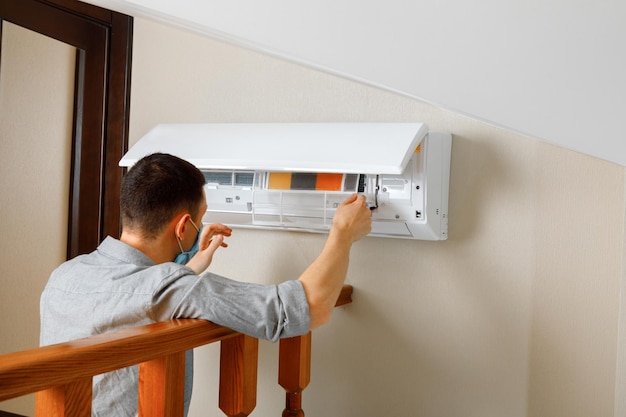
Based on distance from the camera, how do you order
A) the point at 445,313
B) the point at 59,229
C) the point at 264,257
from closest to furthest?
1. the point at 445,313
2. the point at 264,257
3. the point at 59,229

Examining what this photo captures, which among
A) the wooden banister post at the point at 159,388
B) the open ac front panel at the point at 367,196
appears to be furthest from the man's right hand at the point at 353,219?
the wooden banister post at the point at 159,388

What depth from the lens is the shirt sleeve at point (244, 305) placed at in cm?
104

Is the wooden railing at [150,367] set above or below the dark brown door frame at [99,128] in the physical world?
below

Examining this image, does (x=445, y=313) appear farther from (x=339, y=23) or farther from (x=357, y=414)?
(x=339, y=23)

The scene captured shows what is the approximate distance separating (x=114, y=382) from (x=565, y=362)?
3.10 feet

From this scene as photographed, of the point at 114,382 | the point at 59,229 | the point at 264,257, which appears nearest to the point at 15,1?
the point at 59,229

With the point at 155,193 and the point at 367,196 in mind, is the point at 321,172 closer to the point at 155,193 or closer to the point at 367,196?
the point at 367,196

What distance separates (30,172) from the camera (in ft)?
5.93

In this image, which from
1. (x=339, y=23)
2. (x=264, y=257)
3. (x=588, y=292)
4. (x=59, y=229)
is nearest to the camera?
(x=339, y=23)

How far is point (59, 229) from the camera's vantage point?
1.92 m

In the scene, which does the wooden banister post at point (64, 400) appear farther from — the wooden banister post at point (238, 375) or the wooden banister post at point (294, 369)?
the wooden banister post at point (294, 369)

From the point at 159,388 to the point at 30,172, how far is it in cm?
110

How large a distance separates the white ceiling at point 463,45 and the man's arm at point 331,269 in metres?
0.84

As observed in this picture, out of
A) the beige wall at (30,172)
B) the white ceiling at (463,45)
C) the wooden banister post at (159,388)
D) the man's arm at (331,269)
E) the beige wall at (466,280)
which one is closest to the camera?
the white ceiling at (463,45)
